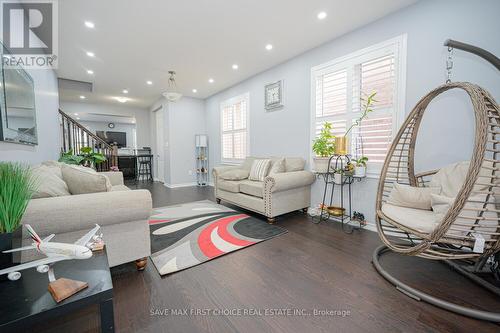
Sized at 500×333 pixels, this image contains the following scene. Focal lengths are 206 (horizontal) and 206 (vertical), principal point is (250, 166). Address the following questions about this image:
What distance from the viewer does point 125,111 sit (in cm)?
763

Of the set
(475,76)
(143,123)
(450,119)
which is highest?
(143,123)

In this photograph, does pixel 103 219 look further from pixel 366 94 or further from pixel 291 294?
pixel 366 94

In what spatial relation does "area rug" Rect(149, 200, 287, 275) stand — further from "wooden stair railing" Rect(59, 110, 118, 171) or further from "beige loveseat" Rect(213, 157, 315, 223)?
"wooden stair railing" Rect(59, 110, 118, 171)

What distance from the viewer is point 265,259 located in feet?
6.44

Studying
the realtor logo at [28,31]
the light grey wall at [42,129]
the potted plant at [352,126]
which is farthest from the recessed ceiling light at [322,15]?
the light grey wall at [42,129]

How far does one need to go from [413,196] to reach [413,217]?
0.38 m

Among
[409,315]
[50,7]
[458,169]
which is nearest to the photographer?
[409,315]

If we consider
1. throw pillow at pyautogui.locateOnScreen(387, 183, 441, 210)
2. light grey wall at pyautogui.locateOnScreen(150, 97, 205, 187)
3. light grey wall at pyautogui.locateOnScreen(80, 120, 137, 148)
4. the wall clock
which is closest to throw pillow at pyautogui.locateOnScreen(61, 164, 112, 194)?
throw pillow at pyautogui.locateOnScreen(387, 183, 441, 210)

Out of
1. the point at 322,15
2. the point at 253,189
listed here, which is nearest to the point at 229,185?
the point at 253,189

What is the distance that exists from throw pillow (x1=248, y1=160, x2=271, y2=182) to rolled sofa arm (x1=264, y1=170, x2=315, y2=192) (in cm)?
61

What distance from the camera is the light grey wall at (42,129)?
1939 millimetres

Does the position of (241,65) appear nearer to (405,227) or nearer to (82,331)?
(405,227)

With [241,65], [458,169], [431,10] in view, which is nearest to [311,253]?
[458,169]

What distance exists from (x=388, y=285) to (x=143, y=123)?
846cm
